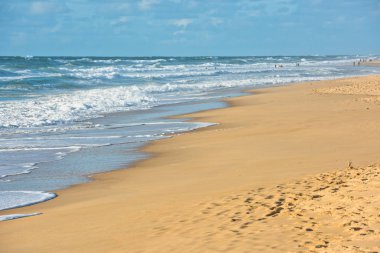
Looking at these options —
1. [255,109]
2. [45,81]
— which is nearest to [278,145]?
[255,109]

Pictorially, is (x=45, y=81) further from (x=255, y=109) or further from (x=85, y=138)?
(x=85, y=138)

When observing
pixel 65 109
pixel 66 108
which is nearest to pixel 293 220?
pixel 65 109

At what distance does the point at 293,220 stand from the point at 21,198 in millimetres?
4465

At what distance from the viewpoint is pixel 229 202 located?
7508mm

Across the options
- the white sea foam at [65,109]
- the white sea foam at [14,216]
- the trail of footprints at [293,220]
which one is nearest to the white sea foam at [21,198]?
the white sea foam at [14,216]

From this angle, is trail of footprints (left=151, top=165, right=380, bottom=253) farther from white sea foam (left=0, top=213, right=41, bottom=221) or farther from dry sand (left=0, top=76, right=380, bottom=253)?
white sea foam (left=0, top=213, right=41, bottom=221)

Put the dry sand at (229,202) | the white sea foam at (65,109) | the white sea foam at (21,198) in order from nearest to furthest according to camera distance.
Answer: the dry sand at (229,202) → the white sea foam at (21,198) → the white sea foam at (65,109)

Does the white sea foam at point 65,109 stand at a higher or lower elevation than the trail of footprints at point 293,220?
lower

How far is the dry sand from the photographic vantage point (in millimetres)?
5977

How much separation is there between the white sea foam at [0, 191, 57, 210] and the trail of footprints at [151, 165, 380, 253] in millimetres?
2734

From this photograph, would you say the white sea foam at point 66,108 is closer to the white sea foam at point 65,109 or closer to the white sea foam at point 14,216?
the white sea foam at point 65,109

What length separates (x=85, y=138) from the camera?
619 inches

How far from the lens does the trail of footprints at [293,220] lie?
563 centimetres

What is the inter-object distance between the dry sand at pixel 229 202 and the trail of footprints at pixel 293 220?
0.4 inches
